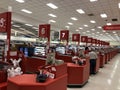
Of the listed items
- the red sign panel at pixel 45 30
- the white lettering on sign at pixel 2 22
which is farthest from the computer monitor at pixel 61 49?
the white lettering on sign at pixel 2 22

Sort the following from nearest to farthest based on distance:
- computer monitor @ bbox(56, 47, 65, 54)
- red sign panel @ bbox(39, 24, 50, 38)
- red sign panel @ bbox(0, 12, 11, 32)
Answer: red sign panel @ bbox(0, 12, 11, 32) → red sign panel @ bbox(39, 24, 50, 38) → computer monitor @ bbox(56, 47, 65, 54)

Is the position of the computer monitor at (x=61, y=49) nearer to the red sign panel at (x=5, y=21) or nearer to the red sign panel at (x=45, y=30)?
the red sign panel at (x=45, y=30)

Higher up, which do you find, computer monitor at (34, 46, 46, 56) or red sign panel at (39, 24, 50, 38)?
red sign panel at (39, 24, 50, 38)

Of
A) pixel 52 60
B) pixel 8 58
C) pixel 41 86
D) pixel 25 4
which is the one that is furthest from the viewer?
pixel 25 4

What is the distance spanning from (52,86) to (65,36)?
298 inches

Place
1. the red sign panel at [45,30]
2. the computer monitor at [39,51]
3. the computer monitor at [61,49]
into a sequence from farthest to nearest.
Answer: the computer monitor at [61,49] < the computer monitor at [39,51] < the red sign panel at [45,30]

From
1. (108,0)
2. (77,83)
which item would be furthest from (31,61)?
(108,0)

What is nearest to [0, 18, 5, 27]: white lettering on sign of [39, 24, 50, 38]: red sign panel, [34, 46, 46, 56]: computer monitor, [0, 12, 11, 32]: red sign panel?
[0, 12, 11, 32]: red sign panel

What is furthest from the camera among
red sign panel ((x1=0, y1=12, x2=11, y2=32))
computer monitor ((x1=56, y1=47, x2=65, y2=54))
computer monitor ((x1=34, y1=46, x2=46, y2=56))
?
computer monitor ((x1=56, y1=47, x2=65, y2=54))

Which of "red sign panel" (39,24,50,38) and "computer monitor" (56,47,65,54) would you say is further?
"computer monitor" (56,47,65,54)

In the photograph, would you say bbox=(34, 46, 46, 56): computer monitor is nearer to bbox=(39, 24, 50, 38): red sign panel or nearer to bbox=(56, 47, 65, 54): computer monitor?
bbox=(39, 24, 50, 38): red sign panel

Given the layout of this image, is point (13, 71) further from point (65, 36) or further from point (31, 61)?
point (65, 36)

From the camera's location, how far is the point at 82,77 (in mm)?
5996

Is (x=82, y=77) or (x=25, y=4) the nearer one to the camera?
(x=82, y=77)
